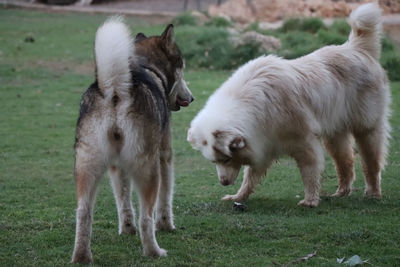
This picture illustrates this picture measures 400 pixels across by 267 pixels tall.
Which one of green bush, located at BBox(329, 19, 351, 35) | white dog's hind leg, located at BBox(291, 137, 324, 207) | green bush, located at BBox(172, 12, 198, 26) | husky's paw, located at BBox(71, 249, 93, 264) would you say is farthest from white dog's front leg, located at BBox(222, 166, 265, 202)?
green bush, located at BBox(172, 12, 198, 26)

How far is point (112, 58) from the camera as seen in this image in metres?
5.10

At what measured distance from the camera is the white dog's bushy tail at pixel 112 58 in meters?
5.10

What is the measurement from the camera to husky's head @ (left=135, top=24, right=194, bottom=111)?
639 centimetres

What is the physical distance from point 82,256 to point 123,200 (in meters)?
1.09

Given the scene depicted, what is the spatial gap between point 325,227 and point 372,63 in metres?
2.38

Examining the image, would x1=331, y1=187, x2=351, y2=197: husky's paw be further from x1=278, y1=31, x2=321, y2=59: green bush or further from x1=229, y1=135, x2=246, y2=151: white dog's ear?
x1=278, y1=31, x2=321, y2=59: green bush

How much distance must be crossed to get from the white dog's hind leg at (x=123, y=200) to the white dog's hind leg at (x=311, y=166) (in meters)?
2.00

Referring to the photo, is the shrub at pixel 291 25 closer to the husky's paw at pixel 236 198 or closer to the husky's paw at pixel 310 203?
the husky's paw at pixel 236 198

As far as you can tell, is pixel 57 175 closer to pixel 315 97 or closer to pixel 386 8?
pixel 315 97

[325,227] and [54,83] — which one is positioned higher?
[325,227]

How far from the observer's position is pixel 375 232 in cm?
614

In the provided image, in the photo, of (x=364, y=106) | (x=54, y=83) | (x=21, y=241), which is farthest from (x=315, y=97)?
(x=54, y=83)

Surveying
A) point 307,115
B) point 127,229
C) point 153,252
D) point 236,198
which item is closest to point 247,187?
point 236,198

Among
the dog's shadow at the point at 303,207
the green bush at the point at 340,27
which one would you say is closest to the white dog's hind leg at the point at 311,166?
the dog's shadow at the point at 303,207
